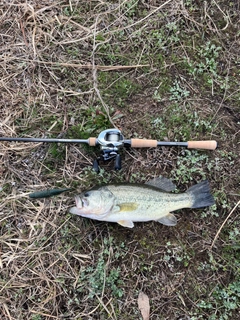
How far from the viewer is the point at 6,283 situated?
3572mm

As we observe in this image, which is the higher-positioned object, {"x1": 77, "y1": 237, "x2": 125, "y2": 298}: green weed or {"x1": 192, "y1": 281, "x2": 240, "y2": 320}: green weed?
{"x1": 77, "y1": 237, "x2": 125, "y2": 298}: green weed

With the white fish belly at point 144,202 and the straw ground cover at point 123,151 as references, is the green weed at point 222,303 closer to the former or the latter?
the straw ground cover at point 123,151

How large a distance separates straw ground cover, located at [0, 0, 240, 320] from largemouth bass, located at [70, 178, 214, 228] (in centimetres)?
18

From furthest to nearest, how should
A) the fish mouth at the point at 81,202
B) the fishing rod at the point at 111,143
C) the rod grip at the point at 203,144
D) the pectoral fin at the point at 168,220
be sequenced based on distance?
1. the rod grip at the point at 203,144
2. the pectoral fin at the point at 168,220
3. the fishing rod at the point at 111,143
4. the fish mouth at the point at 81,202

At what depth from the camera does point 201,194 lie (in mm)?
3602

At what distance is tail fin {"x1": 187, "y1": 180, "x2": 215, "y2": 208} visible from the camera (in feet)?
11.8

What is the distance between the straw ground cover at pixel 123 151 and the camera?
361cm

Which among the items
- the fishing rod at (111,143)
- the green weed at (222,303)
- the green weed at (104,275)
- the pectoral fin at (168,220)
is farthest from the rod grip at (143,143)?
the green weed at (222,303)

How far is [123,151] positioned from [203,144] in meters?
0.81

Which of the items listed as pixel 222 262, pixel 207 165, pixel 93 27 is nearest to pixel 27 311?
pixel 222 262

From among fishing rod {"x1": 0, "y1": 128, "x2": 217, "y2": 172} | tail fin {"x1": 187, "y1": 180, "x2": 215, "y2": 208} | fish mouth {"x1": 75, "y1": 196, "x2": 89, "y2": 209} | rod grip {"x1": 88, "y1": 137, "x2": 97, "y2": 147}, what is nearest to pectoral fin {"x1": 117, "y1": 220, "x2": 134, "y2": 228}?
fish mouth {"x1": 75, "y1": 196, "x2": 89, "y2": 209}

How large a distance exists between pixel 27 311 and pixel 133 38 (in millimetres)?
2986

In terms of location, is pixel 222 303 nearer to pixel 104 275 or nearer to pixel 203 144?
pixel 104 275

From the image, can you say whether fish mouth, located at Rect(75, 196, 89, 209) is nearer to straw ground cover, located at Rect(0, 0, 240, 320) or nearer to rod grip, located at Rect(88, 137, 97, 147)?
straw ground cover, located at Rect(0, 0, 240, 320)
